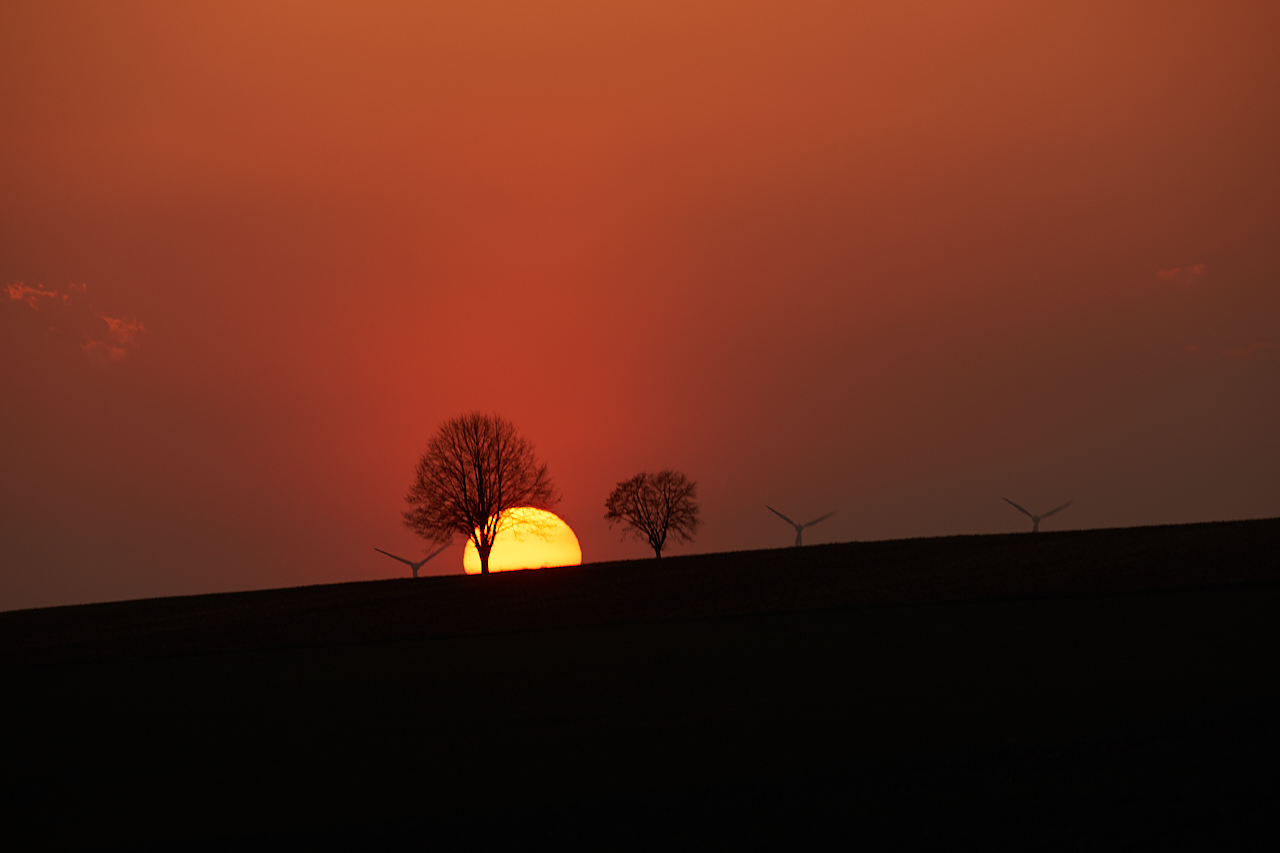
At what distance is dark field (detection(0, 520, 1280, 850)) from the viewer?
12328 mm

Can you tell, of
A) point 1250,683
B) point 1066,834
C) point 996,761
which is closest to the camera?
point 1066,834

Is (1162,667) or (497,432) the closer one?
(1162,667)

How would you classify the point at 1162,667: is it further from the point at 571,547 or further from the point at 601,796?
the point at 571,547

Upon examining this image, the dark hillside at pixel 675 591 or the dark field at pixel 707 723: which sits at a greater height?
the dark hillside at pixel 675 591

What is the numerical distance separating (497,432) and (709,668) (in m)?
47.0

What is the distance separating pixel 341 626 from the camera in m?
41.6

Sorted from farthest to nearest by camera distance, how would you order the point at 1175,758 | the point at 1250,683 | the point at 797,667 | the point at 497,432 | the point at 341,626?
the point at 497,432, the point at 341,626, the point at 797,667, the point at 1250,683, the point at 1175,758

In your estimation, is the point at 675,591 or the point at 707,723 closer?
the point at 707,723

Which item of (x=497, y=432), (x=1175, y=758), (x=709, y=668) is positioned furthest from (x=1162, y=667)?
(x=497, y=432)

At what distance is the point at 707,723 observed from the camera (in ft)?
61.1

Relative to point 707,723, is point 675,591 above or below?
above

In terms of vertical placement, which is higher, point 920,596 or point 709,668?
point 920,596

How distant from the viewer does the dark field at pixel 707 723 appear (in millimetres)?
12328

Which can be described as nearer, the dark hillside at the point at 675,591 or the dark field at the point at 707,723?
Result: the dark field at the point at 707,723
